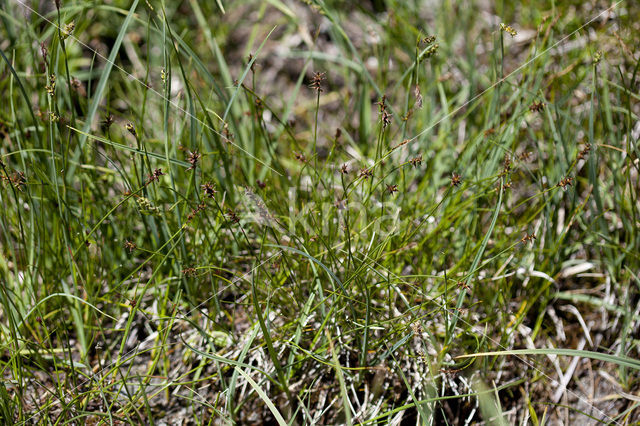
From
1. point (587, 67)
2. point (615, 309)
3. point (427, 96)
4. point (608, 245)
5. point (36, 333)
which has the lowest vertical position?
point (36, 333)

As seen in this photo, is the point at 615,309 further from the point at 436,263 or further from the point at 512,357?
the point at 436,263

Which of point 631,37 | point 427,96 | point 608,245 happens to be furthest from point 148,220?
point 631,37

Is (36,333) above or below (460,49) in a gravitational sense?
below

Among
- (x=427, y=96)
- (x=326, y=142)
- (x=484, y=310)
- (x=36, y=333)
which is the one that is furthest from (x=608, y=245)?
(x=36, y=333)

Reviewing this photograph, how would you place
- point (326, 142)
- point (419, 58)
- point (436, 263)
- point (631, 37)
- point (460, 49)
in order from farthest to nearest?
1. point (460, 49)
2. point (326, 142)
3. point (631, 37)
4. point (436, 263)
5. point (419, 58)

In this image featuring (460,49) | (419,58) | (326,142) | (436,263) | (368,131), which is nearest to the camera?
(419,58)

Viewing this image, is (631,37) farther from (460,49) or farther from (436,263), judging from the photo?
(436,263)

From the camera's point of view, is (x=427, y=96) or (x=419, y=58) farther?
(x=427, y=96)
